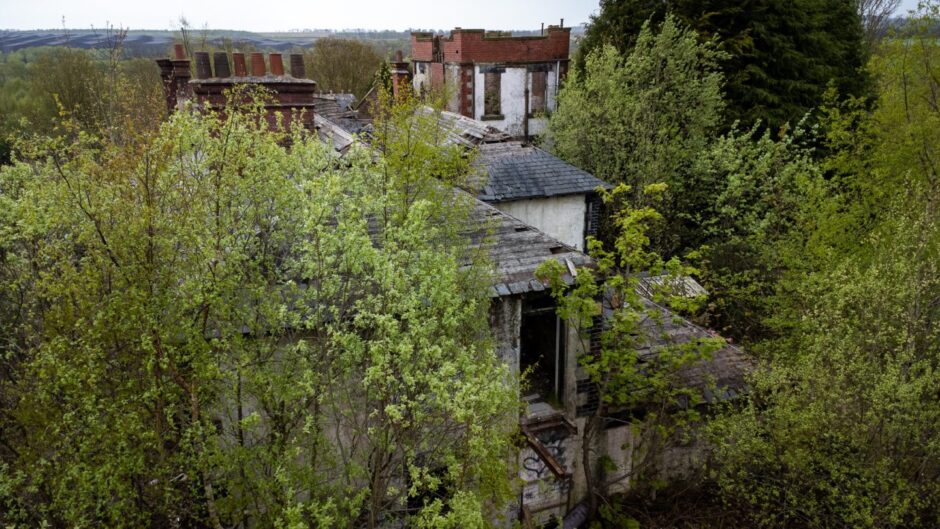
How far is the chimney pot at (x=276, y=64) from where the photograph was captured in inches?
445

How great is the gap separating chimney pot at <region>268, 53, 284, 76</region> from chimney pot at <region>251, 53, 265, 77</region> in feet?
0.67

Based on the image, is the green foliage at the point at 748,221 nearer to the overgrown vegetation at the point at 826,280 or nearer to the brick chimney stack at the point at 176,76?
the overgrown vegetation at the point at 826,280

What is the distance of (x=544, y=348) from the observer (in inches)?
511

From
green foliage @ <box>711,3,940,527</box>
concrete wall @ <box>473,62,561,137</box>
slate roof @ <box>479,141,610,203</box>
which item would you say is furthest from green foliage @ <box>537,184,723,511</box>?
concrete wall @ <box>473,62,561,137</box>

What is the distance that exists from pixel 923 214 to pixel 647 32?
41.0 feet

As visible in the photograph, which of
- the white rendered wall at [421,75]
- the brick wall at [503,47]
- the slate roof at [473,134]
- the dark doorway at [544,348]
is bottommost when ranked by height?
the dark doorway at [544,348]

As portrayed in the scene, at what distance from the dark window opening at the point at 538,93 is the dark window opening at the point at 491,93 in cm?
192

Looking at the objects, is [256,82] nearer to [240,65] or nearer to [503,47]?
[240,65]

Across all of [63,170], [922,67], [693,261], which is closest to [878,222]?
[922,67]

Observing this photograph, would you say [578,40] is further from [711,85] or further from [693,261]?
[693,261]

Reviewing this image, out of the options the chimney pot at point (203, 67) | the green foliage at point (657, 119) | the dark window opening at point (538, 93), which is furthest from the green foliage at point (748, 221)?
the dark window opening at point (538, 93)

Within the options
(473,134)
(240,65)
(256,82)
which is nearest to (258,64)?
(240,65)

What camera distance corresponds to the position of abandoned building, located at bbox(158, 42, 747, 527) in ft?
33.2

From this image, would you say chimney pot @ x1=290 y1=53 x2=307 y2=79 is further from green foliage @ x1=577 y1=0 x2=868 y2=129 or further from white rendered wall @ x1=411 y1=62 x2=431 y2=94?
white rendered wall @ x1=411 y1=62 x2=431 y2=94
